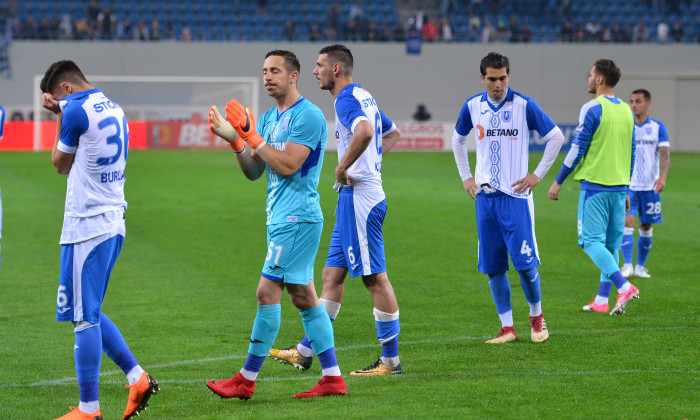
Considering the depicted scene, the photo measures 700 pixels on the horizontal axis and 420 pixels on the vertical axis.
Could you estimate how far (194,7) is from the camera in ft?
131

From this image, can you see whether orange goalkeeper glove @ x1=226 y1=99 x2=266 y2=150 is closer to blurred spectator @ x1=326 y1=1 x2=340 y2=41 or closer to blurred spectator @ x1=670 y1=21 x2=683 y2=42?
blurred spectator @ x1=326 y1=1 x2=340 y2=41

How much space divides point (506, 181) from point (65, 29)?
111 feet

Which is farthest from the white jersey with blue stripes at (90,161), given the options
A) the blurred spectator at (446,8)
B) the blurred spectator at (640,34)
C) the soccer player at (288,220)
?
the blurred spectator at (640,34)

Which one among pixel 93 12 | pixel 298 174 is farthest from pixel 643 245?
pixel 93 12

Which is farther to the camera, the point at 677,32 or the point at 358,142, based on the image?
the point at 677,32

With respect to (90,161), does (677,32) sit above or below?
above

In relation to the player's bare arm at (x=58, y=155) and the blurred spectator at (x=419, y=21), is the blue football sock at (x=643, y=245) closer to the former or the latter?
the player's bare arm at (x=58, y=155)

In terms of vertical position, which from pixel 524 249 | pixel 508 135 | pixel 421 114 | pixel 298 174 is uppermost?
pixel 421 114

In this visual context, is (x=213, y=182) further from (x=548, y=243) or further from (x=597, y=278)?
(x=597, y=278)

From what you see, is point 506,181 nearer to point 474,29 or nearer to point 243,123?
point 243,123

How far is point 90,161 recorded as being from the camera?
15.5 ft

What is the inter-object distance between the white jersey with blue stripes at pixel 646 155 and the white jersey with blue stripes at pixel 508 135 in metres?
4.24

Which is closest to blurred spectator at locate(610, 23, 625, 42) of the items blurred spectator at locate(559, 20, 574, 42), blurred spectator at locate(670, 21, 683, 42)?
blurred spectator at locate(559, 20, 574, 42)

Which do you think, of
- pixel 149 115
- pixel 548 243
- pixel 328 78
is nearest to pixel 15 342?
pixel 328 78
